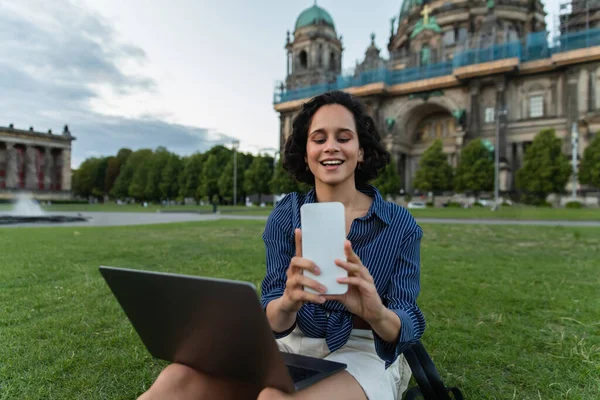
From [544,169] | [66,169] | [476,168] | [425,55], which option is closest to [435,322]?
[544,169]

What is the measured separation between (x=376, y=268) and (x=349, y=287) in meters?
0.39

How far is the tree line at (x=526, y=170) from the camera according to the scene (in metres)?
35.7

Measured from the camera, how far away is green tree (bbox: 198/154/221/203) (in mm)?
57406

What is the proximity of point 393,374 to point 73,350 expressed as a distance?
266cm

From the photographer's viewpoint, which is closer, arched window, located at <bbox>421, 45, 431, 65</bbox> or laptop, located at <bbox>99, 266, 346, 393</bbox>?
laptop, located at <bbox>99, 266, 346, 393</bbox>

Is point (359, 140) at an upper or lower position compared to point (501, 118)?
lower

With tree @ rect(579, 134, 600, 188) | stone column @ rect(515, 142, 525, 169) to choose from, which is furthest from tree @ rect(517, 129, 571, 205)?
stone column @ rect(515, 142, 525, 169)

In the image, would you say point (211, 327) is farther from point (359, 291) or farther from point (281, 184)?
point (281, 184)

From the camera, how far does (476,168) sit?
39.8m

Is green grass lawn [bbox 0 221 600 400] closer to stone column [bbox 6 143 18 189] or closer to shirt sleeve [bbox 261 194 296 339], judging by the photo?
shirt sleeve [bbox 261 194 296 339]

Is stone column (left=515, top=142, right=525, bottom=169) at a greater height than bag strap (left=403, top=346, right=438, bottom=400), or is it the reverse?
stone column (left=515, top=142, right=525, bottom=169)

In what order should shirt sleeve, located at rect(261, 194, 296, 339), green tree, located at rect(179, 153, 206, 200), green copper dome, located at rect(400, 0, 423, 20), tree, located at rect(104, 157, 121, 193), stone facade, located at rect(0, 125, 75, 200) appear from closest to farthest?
shirt sleeve, located at rect(261, 194, 296, 339), green copper dome, located at rect(400, 0, 423, 20), green tree, located at rect(179, 153, 206, 200), stone facade, located at rect(0, 125, 75, 200), tree, located at rect(104, 157, 121, 193)

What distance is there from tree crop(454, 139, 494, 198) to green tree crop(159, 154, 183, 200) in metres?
41.5

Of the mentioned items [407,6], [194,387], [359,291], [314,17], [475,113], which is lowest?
[194,387]
